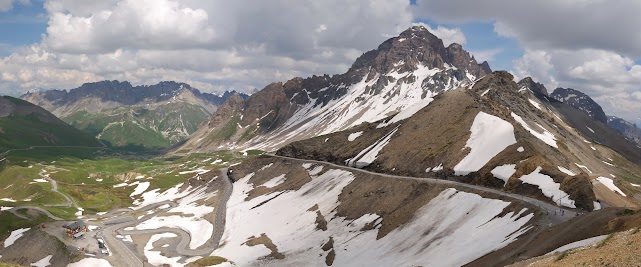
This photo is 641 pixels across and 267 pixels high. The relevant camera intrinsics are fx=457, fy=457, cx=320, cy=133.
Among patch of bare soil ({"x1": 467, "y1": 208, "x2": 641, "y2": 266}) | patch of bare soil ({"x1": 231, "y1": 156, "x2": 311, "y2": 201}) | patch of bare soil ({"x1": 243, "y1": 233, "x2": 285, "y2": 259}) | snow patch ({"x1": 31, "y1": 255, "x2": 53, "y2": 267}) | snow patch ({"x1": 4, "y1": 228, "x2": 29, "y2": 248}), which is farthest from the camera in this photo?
patch of bare soil ({"x1": 231, "y1": 156, "x2": 311, "y2": 201})

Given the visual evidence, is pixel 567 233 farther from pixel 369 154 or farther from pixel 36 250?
pixel 36 250

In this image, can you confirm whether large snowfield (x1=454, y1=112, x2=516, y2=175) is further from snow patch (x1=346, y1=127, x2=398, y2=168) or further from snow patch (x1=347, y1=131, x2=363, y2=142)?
snow patch (x1=347, y1=131, x2=363, y2=142)

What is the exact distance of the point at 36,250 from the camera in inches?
4464

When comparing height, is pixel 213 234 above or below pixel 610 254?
below

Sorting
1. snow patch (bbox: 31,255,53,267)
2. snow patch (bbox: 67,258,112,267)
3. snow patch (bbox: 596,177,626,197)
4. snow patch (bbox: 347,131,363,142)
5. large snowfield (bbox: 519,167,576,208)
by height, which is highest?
snow patch (bbox: 31,255,53,267)

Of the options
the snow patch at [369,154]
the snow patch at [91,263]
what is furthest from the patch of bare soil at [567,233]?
the snow patch at [369,154]

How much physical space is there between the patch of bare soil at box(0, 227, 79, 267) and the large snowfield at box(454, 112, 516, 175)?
314 ft

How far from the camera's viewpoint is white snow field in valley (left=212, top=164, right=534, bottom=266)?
69.8m

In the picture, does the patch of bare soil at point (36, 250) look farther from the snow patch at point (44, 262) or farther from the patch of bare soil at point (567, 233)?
the patch of bare soil at point (567, 233)

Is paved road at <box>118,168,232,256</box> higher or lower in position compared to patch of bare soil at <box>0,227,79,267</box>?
lower

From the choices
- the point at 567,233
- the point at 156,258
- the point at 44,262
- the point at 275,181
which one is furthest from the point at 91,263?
the point at 567,233

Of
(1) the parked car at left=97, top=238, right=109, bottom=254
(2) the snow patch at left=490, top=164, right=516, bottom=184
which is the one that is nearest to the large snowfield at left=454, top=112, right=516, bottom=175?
(2) the snow patch at left=490, top=164, right=516, bottom=184

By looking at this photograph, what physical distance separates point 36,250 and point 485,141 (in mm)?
116825

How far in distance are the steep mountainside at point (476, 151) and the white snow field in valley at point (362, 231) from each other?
34.4 ft
